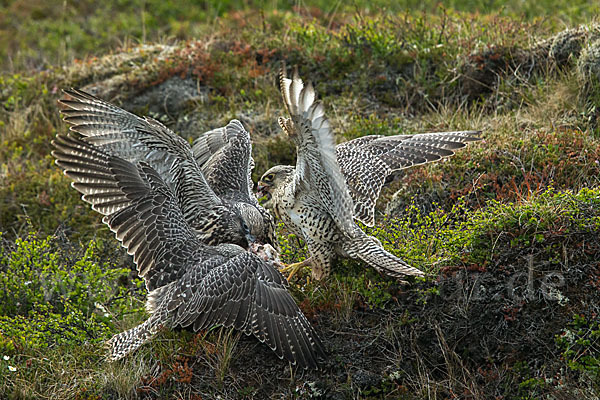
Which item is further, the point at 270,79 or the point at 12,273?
the point at 270,79

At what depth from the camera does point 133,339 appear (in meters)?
5.42

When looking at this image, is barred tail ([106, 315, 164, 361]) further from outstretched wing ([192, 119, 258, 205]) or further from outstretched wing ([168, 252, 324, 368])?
outstretched wing ([192, 119, 258, 205])

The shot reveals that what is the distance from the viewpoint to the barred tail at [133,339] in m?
5.39

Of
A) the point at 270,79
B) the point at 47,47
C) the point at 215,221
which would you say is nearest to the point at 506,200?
the point at 215,221

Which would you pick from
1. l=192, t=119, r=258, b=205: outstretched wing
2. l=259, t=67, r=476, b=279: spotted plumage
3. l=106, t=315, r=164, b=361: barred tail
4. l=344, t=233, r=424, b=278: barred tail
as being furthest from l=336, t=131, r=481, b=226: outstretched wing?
l=106, t=315, r=164, b=361: barred tail

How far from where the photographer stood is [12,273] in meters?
6.68

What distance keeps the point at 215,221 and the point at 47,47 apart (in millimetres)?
7755

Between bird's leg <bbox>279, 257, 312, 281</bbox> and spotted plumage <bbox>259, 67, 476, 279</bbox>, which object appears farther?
bird's leg <bbox>279, 257, 312, 281</bbox>

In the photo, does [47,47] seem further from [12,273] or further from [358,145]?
[358,145]

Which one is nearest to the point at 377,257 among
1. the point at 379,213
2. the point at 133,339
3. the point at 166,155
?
the point at 379,213

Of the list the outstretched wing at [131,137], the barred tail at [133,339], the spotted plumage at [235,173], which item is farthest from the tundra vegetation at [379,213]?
the outstretched wing at [131,137]

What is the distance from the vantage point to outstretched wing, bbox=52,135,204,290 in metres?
5.73

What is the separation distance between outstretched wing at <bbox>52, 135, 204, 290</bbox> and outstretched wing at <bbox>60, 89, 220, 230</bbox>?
24 centimetres

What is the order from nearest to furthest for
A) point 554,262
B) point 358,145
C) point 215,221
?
point 554,262
point 215,221
point 358,145
